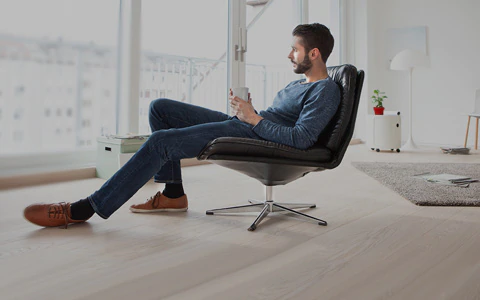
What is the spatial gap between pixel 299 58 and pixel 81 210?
1258 mm

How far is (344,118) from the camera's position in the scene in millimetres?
2121

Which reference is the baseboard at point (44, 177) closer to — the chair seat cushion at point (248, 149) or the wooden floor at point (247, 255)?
the wooden floor at point (247, 255)

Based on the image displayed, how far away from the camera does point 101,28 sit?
4039 mm

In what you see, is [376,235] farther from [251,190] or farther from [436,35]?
[436,35]

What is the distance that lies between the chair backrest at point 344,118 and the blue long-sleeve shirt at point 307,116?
54 millimetres

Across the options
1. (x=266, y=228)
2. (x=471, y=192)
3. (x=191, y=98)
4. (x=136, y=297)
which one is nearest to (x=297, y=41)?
(x=266, y=228)

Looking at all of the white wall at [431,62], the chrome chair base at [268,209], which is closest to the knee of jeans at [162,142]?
the chrome chair base at [268,209]

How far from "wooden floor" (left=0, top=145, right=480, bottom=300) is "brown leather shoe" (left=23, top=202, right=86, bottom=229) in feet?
0.14

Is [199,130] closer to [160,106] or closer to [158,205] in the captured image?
[160,106]

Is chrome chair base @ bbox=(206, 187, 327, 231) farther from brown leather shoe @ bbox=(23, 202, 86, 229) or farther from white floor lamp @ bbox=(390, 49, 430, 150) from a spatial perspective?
white floor lamp @ bbox=(390, 49, 430, 150)

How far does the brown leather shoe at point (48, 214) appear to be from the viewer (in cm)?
196

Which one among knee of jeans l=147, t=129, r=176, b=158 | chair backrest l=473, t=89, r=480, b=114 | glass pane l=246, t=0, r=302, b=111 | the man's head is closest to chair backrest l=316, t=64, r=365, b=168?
the man's head

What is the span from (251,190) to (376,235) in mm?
1225

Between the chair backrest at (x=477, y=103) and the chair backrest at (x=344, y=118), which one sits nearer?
the chair backrest at (x=344, y=118)
